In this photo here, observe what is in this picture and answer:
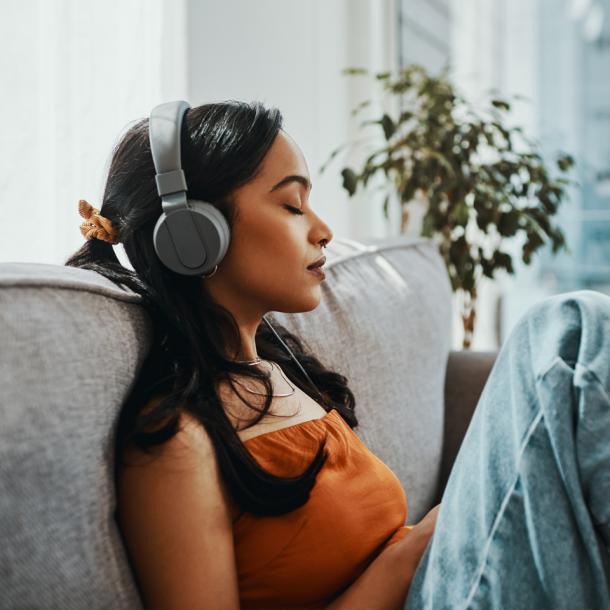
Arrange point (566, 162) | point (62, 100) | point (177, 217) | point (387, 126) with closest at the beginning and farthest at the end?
point (177, 217)
point (62, 100)
point (387, 126)
point (566, 162)

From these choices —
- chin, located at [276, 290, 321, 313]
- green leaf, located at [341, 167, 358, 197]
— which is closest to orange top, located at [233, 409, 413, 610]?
chin, located at [276, 290, 321, 313]

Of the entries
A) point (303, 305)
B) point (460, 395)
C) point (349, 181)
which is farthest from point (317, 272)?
point (349, 181)

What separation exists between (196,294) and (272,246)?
0.34 feet

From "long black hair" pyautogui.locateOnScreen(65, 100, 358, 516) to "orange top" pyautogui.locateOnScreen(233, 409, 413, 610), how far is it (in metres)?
0.02

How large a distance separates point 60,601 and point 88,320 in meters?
0.25

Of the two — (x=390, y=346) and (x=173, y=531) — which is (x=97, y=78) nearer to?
(x=390, y=346)

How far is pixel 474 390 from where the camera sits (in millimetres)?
1507

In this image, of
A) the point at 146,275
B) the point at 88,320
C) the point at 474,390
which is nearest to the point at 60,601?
the point at 88,320

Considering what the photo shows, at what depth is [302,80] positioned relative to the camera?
2.07 m

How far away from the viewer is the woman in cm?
72

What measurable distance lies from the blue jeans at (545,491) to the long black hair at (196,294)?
0.20 meters

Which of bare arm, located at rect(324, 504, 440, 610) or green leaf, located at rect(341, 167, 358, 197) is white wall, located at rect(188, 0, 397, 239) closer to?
green leaf, located at rect(341, 167, 358, 197)

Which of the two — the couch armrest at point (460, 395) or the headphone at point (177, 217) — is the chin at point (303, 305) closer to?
the headphone at point (177, 217)

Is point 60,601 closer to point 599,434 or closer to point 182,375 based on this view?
point 182,375
